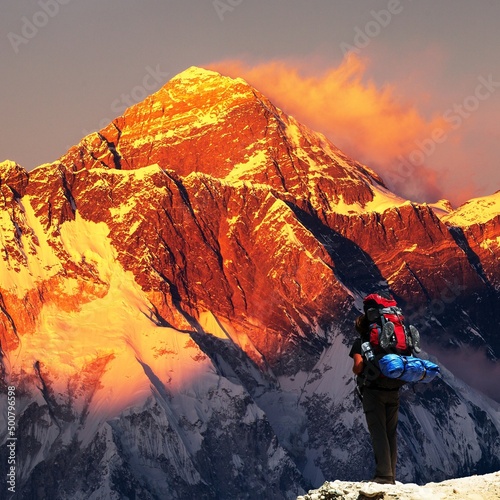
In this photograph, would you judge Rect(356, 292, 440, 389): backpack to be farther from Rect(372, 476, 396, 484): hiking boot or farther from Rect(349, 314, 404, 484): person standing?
Rect(372, 476, 396, 484): hiking boot

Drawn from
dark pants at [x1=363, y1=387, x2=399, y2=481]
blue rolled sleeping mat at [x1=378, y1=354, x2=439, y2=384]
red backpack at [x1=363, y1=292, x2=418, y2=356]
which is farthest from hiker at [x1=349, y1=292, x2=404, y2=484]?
blue rolled sleeping mat at [x1=378, y1=354, x2=439, y2=384]

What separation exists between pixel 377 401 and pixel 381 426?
0.68m

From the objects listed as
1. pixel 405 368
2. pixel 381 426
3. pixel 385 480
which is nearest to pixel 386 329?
pixel 405 368

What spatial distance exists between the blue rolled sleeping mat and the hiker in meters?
0.71

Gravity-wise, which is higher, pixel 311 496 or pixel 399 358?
pixel 399 358

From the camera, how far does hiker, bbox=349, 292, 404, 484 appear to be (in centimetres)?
4472

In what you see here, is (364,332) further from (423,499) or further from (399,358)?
(423,499)

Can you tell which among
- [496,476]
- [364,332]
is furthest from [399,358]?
[496,476]

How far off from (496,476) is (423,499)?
4.03 meters

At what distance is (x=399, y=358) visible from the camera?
4384 centimetres

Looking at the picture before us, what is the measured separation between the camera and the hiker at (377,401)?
147 feet

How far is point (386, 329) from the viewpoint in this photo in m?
44.2

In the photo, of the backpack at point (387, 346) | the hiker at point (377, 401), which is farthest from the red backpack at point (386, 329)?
the hiker at point (377, 401)

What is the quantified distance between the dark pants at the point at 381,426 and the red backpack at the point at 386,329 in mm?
1308
